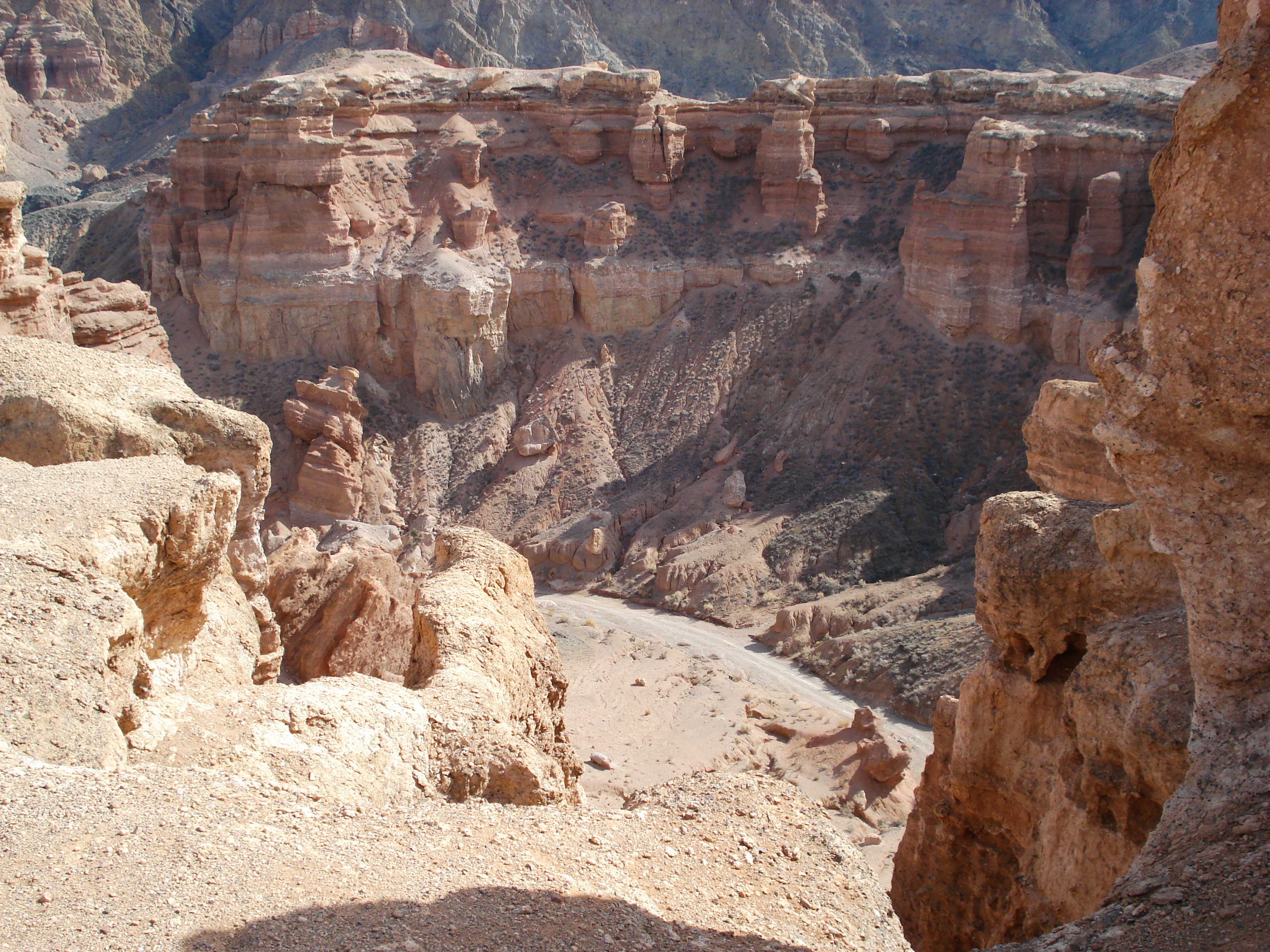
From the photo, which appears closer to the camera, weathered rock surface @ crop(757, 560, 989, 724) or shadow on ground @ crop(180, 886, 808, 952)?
shadow on ground @ crop(180, 886, 808, 952)

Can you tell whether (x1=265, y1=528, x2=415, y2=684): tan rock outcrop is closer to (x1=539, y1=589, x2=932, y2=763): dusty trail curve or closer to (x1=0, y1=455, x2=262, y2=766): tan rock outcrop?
(x1=0, y1=455, x2=262, y2=766): tan rock outcrop

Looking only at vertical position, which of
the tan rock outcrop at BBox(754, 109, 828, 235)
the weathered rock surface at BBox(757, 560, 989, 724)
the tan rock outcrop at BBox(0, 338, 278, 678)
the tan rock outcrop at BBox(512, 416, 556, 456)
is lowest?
the weathered rock surface at BBox(757, 560, 989, 724)

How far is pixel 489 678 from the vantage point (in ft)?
51.8

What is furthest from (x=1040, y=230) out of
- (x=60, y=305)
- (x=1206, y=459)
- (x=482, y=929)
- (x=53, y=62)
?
(x=53, y=62)

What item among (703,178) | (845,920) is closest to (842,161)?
(703,178)

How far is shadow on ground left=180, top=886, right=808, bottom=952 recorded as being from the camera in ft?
27.6

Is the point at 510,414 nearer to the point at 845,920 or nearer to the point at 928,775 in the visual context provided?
the point at 928,775

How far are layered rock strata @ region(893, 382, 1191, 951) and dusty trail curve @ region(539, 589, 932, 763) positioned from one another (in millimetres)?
17165

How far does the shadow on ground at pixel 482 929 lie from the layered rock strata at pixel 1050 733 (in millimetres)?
3955

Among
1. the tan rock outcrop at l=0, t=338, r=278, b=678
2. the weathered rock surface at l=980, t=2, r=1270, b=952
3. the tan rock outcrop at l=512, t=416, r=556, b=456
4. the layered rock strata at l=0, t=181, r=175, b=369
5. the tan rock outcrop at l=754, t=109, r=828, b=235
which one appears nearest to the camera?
the weathered rock surface at l=980, t=2, r=1270, b=952

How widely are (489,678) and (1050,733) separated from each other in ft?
25.1

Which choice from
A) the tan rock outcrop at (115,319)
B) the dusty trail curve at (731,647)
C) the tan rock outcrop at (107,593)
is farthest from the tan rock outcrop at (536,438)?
the tan rock outcrop at (107,593)

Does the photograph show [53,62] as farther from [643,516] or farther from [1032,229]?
[1032,229]

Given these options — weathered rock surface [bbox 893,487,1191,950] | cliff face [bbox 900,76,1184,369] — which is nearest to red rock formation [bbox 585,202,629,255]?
cliff face [bbox 900,76,1184,369]
